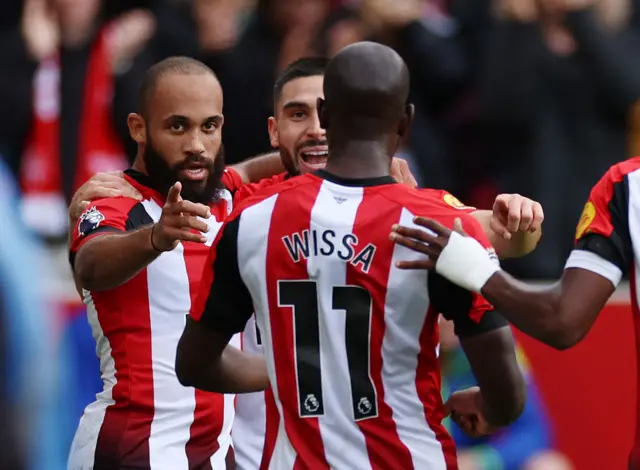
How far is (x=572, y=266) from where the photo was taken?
450 cm

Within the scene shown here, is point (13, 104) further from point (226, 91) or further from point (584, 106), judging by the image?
point (584, 106)

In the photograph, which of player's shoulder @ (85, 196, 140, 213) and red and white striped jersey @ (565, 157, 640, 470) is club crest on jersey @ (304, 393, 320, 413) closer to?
red and white striped jersey @ (565, 157, 640, 470)

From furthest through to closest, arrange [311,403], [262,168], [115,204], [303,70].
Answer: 1. [262,168]
2. [303,70]
3. [115,204]
4. [311,403]

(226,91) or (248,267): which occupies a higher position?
(226,91)

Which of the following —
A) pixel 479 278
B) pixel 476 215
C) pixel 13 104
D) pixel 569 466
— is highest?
pixel 13 104

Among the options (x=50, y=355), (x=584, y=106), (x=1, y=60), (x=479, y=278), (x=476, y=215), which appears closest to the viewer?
(x=479, y=278)

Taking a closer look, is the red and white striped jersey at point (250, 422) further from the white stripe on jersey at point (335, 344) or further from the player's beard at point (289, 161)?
the white stripe on jersey at point (335, 344)

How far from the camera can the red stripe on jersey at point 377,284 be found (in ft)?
13.9

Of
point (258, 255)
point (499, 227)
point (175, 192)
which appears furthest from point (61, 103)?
point (258, 255)

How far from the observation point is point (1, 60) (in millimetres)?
9570

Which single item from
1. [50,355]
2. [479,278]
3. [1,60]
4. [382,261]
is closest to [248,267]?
[382,261]

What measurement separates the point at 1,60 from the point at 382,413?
5931 mm

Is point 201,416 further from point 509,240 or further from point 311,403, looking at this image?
point 509,240

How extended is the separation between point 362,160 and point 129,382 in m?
1.45
